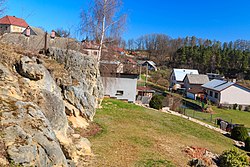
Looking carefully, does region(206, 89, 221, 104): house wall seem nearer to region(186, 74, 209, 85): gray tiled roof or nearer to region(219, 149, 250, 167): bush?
region(186, 74, 209, 85): gray tiled roof

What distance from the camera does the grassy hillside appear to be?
26.8ft

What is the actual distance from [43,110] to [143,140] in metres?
5.44

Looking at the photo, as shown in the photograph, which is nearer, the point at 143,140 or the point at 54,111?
the point at 54,111

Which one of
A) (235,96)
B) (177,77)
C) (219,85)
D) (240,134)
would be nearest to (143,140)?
(240,134)

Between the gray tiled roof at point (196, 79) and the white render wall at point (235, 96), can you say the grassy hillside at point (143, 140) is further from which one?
the gray tiled roof at point (196, 79)

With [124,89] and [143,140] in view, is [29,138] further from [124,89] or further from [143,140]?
[124,89]

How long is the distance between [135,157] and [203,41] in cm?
10218

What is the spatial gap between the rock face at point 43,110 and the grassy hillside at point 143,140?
0.96m

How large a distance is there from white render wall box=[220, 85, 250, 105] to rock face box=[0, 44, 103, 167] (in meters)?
33.0

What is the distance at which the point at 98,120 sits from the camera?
1232 cm

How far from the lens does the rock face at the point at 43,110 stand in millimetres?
4769

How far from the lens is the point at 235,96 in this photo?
127ft

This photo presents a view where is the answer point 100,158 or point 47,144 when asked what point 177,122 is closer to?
point 100,158

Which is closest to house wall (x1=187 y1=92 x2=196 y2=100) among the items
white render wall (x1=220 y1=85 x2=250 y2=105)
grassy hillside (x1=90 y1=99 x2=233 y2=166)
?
white render wall (x1=220 y1=85 x2=250 y2=105)
